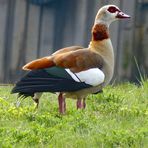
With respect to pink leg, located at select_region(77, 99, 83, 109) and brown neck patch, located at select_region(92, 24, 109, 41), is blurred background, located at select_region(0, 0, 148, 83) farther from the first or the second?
pink leg, located at select_region(77, 99, 83, 109)

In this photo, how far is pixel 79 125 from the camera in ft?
17.9

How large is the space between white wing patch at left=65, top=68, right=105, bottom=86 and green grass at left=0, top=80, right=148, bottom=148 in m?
0.30

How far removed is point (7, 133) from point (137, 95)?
304cm

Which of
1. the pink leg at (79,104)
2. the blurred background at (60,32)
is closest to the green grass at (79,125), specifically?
the pink leg at (79,104)

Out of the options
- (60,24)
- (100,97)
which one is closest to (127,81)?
(60,24)

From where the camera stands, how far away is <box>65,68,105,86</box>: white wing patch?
6.26m

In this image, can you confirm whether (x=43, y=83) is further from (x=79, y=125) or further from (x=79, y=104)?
(x=79, y=125)

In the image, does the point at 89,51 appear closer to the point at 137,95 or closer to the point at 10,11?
the point at 137,95

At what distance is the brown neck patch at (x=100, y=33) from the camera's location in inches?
267

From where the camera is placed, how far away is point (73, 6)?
10.7m

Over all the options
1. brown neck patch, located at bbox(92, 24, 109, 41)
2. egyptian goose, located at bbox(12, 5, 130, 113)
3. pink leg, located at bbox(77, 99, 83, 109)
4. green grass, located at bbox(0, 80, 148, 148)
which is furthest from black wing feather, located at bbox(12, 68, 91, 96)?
brown neck patch, located at bbox(92, 24, 109, 41)

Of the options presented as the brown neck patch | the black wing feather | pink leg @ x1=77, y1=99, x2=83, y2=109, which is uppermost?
the brown neck patch

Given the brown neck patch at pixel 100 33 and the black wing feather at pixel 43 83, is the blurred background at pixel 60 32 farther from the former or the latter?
the black wing feather at pixel 43 83

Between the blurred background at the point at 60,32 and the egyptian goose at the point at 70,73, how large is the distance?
3960mm
